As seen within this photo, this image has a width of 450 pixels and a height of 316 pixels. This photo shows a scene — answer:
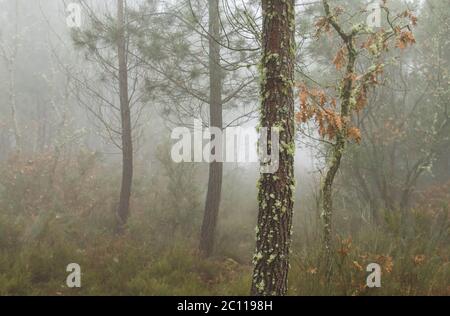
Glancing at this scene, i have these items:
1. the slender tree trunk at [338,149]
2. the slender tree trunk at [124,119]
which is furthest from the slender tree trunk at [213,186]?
the slender tree trunk at [338,149]

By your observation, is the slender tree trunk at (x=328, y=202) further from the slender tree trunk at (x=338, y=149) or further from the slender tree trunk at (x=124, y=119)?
the slender tree trunk at (x=124, y=119)

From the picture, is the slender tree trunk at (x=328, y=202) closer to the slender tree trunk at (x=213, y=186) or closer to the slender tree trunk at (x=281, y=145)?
the slender tree trunk at (x=281, y=145)

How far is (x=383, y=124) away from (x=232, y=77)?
485 centimetres

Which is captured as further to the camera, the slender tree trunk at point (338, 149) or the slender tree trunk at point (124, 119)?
the slender tree trunk at point (124, 119)

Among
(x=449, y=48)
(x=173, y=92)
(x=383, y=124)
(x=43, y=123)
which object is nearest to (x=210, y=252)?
(x=173, y=92)

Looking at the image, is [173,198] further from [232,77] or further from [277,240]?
[277,240]

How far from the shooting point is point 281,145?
3850 millimetres

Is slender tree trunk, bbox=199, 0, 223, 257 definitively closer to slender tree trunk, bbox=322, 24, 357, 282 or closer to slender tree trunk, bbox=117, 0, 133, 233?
slender tree trunk, bbox=117, 0, 133, 233

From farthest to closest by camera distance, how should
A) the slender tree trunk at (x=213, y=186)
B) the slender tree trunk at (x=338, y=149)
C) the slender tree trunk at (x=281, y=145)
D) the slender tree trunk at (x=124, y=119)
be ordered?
the slender tree trunk at (x=124, y=119), the slender tree trunk at (x=213, y=186), the slender tree trunk at (x=338, y=149), the slender tree trunk at (x=281, y=145)

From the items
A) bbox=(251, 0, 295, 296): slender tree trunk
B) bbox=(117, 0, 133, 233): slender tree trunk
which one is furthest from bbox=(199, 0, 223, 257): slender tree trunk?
bbox=(251, 0, 295, 296): slender tree trunk

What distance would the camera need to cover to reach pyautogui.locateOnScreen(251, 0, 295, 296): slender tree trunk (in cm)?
383

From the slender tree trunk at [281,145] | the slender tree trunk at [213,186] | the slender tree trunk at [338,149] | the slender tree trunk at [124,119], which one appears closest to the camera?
the slender tree trunk at [281,145]

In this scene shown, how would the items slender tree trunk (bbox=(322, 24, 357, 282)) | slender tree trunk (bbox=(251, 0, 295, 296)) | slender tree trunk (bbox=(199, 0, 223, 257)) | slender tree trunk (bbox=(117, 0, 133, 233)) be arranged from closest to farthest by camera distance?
slender tree trunk (bbox=(251, 0, 295, 296)), slender tree trunk (bbox=(322, 24, 357, 282)), slender tree trunk (bbox=(199, 0, 223, 257)), slender tree trunk (bbox=(117, 0, 133, 233))

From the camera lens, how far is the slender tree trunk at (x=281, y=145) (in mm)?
3826
